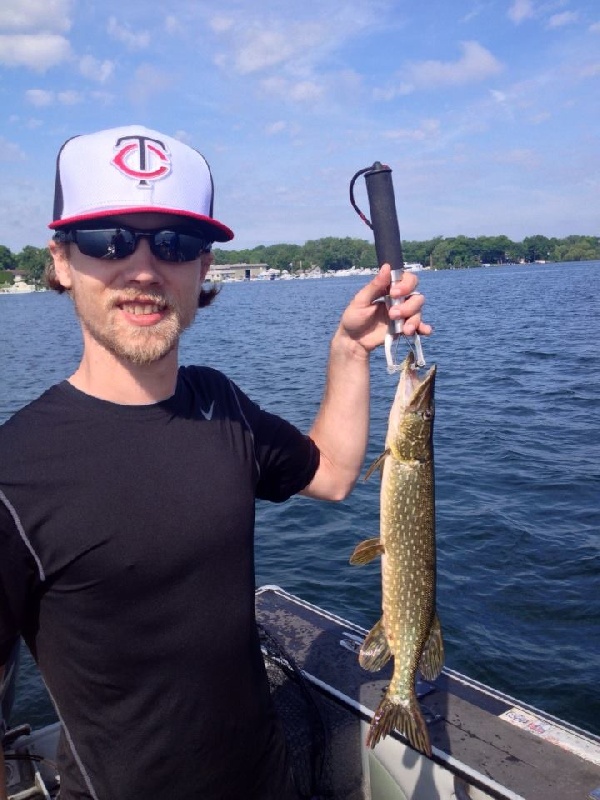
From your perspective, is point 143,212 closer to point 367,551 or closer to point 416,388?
point 416,388

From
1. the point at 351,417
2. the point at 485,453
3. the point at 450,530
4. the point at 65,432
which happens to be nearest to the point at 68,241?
the point at 65,432

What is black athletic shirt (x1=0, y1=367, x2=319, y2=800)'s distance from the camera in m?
2.14

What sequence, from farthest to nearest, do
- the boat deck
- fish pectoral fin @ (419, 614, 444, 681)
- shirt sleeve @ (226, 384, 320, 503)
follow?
the boat deck, fish pectoral fin @ (419, 614, 444, 681), shirt sleeve @ (226, 384, 320, 503)

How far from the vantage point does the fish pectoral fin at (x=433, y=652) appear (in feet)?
10.2

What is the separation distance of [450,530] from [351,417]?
8.08 meters

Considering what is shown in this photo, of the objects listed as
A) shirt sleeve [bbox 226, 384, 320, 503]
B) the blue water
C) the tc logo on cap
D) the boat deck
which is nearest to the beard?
the tc logo on cap

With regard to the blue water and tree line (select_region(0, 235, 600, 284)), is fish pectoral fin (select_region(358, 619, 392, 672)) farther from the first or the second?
tree line (select_region(0, 235, 600, 284))

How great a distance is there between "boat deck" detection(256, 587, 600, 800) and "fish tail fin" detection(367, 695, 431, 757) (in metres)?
0.51

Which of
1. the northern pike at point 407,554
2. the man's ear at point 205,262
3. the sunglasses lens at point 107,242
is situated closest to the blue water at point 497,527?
the northern pike at point 407,554

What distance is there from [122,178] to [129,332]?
0.51m

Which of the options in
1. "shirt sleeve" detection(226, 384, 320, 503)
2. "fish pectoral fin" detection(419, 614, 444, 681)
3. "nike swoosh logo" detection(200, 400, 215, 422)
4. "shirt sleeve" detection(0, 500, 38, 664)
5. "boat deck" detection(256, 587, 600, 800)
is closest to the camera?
"shirt sleeve" detection(0, 500, 38, 664)

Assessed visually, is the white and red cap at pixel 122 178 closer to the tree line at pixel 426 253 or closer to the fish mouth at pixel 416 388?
the fish mouth at pixel 416 388

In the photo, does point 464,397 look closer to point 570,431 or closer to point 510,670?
point 570,431

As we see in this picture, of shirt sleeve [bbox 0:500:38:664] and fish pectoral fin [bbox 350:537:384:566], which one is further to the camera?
fish pectoral fin [bbox 350:537:384:566]
